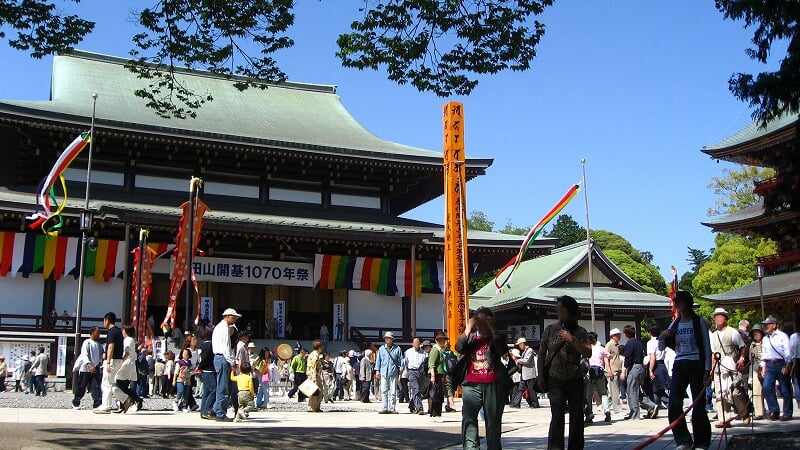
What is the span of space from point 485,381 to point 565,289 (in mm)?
29535

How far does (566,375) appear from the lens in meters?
8.05

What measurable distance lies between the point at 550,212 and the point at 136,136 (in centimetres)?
1462

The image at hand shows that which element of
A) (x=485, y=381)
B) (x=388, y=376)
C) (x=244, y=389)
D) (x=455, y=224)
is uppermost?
(x=455, y=224)

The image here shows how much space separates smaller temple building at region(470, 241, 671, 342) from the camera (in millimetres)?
34531

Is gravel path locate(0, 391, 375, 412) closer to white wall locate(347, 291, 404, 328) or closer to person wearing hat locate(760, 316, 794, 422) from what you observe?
white wall locate(347, 291, 404, 328)

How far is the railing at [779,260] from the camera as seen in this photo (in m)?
31.4

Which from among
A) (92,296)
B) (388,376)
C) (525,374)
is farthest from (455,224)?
(92,296)

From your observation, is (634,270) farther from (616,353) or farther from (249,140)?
(616,353)

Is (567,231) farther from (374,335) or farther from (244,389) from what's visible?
(244,389)

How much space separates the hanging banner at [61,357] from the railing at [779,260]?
85.1 ft

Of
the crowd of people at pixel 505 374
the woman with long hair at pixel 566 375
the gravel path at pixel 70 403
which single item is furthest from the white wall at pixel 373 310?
the woman with long hair at pixel 566 375

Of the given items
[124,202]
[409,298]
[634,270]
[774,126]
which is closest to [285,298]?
[409,298]

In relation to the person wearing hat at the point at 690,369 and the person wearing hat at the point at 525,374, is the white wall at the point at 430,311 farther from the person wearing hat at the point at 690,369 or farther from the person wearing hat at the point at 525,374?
the person wearing hat at the point at 690,369

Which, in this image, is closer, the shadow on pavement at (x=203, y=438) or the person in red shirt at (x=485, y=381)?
the person in red shirt at (x=485, y=381)
